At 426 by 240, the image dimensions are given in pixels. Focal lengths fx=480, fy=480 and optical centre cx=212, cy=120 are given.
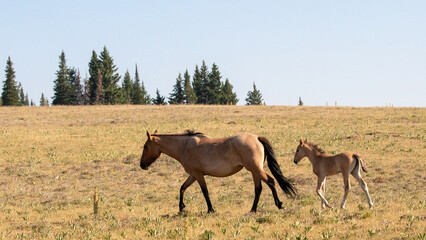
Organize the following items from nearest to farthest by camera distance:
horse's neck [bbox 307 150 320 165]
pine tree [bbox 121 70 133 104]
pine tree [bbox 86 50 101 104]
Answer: horse's neck [bbox 307 150 320 165] < pine tree [bbox 86 50 101 104] < pine tree [bbox 121 70 133 104]

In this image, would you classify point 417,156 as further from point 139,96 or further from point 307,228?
point 139,96

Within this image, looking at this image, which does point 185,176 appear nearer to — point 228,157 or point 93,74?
point 228,157

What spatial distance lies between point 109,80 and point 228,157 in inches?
3457

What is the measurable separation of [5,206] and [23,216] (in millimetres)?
3561

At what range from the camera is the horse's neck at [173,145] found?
596 inches

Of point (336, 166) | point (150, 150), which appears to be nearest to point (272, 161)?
point (336, 166)

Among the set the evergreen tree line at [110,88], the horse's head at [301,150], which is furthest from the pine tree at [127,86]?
the horse's head at [301,150]

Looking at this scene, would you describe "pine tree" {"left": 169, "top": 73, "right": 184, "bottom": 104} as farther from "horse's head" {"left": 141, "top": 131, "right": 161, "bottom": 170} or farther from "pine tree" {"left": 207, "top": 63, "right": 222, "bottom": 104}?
"horse's head" {"left": 141, "top": 131, "right": 161, "bottom": 170}

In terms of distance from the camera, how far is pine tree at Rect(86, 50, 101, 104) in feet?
319

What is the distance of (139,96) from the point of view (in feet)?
364

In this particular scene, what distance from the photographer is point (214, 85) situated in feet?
347

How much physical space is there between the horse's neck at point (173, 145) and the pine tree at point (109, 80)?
8379 cm

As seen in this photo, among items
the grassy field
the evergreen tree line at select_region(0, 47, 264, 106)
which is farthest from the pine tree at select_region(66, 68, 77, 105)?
the grassy field

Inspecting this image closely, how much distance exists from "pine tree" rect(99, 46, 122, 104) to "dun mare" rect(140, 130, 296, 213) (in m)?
84.7
